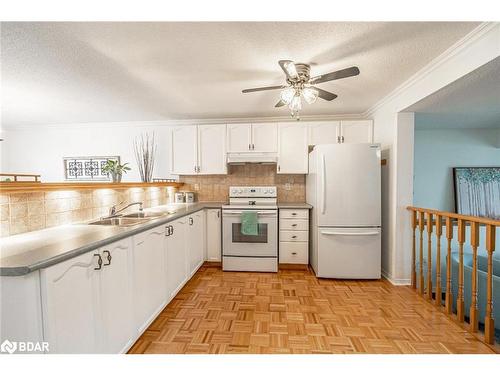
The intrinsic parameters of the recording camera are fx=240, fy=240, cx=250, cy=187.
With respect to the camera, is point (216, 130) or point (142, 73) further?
point (216, 130)

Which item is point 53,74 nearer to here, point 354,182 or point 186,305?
point 186,305

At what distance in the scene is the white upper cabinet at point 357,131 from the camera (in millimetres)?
3412

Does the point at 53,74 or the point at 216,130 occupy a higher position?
the point at 53,74

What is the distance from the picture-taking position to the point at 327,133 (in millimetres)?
3480

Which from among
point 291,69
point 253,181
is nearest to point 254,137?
point 253,181

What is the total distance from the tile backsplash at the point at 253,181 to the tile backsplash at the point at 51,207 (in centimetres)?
153

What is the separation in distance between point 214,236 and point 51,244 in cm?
218

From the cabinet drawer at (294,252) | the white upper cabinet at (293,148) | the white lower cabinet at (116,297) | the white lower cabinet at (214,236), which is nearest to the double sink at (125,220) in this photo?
the white lower cabinet at (116,297)

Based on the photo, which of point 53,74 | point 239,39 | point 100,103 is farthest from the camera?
point 100,103

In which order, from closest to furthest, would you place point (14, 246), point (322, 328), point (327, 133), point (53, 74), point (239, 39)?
point (14, 246), point (239, 39), point (322, 328), point (53, 74), point (327, 133)

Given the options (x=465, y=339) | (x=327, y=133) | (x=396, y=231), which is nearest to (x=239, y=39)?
(x=327, y=133)

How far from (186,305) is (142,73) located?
2270 millimetres

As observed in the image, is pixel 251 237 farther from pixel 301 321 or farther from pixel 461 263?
pixel 461 263

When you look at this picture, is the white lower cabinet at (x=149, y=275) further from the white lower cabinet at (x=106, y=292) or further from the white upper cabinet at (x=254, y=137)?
the white upper cabinet at (x=254, y=137)
